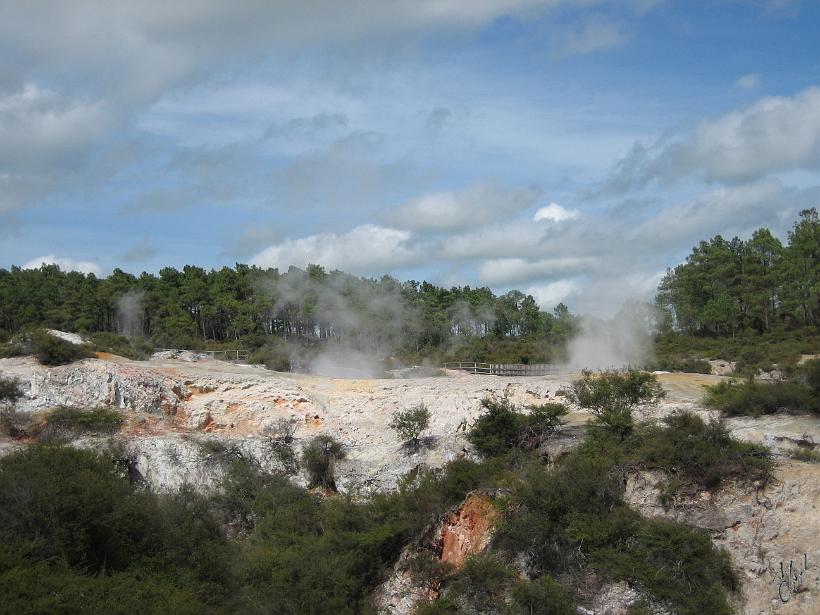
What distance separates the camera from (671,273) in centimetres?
7131

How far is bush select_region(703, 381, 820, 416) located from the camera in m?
25.8

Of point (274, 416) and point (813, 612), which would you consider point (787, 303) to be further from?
point (813, 612)

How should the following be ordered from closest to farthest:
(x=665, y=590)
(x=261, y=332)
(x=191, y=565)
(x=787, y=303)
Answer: (x=665, y=590) < (x=191, y=565) < (x=787, y=303) < (x=261, y=332)

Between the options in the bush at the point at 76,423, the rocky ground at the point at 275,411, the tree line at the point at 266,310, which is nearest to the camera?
the rocky ground at the point at 275,411

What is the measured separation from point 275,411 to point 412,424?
20.6 ft

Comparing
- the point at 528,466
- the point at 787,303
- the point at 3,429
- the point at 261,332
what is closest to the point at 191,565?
the point at 528,466

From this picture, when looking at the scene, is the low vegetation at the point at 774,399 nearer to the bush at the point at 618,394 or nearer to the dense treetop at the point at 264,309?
the bush at the point at 618,394

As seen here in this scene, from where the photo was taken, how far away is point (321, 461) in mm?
29438

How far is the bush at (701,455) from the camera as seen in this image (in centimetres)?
1986

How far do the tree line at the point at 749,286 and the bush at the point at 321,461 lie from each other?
1476 inches

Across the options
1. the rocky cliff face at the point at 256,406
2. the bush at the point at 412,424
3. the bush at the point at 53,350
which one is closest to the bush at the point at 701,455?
the rocky cliff face at the point at 256,406

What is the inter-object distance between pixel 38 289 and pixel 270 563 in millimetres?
59937

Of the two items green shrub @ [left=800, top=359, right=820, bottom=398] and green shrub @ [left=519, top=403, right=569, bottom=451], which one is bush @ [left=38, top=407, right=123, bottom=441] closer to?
green shrub @ [left=519, top=403, right=569, bottom=451]

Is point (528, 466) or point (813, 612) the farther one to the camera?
point (528, 466)
